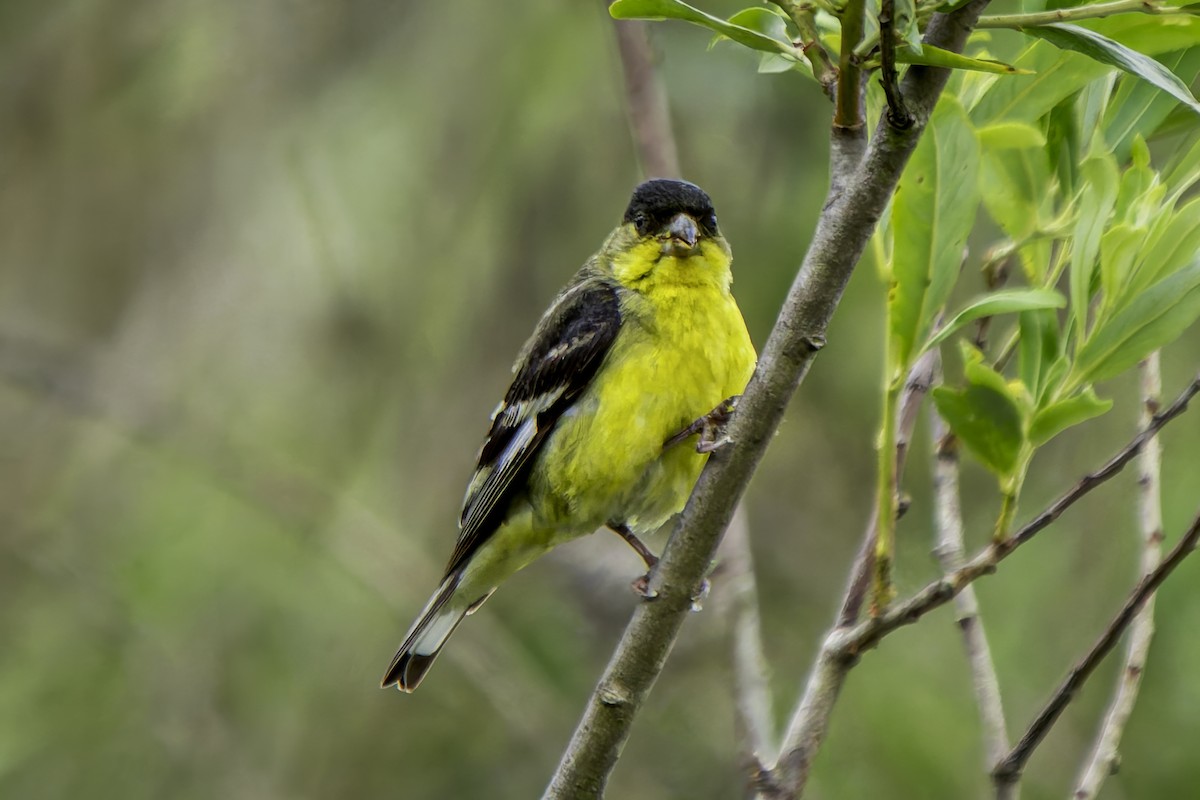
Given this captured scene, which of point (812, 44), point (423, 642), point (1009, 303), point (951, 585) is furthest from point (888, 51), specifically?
point (423, 642)

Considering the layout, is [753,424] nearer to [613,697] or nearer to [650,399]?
[613,697]

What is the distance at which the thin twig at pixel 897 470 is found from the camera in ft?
6.72

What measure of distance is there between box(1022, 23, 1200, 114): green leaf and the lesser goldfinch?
1667mm

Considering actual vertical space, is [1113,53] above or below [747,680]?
above

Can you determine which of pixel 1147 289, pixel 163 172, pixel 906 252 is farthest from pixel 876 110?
pixel 163 172

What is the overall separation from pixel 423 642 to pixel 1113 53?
8.89ft

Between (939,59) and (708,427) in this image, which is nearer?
(939,59)

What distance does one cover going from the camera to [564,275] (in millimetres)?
5828

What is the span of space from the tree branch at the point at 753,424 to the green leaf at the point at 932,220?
0.11 metres

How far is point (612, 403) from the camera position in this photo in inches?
140

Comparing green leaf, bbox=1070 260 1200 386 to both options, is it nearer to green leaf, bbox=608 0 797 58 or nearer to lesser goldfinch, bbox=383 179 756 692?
green leaf, bbox=608 0 797 58

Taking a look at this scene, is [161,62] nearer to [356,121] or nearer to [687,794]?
[356,121]

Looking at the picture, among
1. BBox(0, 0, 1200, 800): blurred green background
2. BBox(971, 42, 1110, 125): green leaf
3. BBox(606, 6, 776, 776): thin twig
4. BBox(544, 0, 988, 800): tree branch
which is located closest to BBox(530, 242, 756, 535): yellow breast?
BBox(606, 6, 776, 776): thin twig

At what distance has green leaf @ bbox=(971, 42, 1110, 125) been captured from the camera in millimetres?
2057
